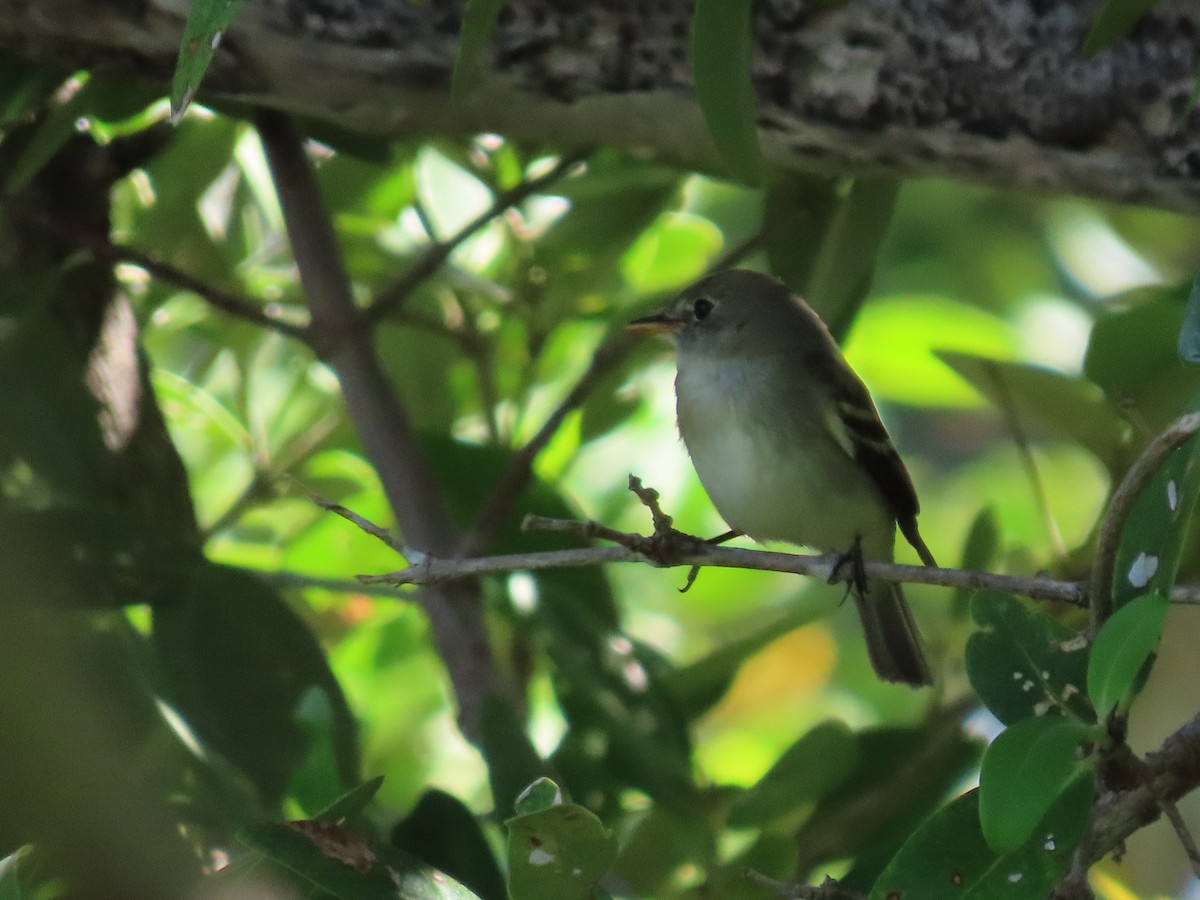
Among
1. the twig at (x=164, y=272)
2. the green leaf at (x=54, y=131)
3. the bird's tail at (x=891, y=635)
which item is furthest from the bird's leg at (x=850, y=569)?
the green leaf at (x=54, y=131)

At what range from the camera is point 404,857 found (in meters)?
1.62

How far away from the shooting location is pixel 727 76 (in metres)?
1.71

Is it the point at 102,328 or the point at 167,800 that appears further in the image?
the point at 102,328

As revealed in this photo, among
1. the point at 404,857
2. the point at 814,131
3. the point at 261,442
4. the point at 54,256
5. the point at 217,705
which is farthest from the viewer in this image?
the point at 261,442

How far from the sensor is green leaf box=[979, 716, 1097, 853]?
128cm

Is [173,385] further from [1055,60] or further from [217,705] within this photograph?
[1055,60]

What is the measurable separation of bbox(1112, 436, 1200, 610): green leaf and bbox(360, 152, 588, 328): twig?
1.30m

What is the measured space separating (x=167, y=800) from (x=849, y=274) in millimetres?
1246

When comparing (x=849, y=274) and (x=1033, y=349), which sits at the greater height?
(x=849, y=274)

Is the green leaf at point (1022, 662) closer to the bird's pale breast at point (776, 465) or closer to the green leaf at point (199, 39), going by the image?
the green leaf at point (199, 39)

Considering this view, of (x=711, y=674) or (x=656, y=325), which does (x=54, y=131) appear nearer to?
(x=656, y=325)

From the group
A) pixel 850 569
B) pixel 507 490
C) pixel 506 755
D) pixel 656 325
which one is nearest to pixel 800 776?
pixel 850 569

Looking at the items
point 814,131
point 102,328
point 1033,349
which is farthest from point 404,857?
point 1033,349

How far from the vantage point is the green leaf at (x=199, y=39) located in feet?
4.81
